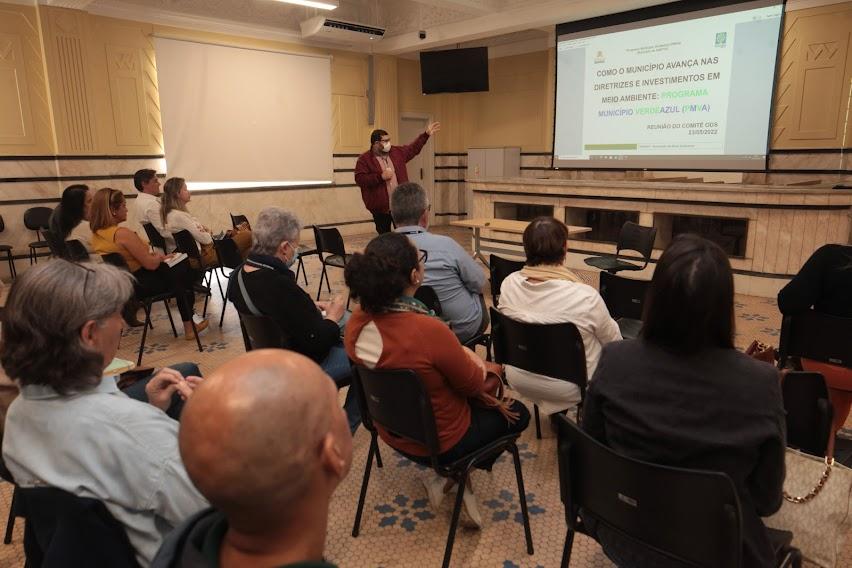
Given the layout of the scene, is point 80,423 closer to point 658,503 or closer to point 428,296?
point 658,503

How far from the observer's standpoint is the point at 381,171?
223 inches

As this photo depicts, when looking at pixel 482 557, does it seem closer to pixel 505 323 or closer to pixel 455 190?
pixel 505 323

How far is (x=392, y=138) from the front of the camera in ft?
32.0

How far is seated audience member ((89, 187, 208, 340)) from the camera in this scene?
3.69 m

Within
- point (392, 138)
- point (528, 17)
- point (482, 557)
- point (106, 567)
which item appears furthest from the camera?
point (392, 138)

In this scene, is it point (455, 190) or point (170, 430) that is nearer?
point (170, 430)

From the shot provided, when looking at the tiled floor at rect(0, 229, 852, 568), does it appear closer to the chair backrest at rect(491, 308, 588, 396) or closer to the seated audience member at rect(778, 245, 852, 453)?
the chair backrest at rect(491, 308, 588, 396)

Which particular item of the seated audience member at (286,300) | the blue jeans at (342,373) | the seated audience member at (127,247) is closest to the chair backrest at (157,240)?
the seated audience member at (127,247)

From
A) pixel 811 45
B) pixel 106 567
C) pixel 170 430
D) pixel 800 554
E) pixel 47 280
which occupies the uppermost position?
pixel 811 45

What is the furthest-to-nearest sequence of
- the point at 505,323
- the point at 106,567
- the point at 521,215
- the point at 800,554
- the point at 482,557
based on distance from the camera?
the point at 521,215 < the point at 505,323 < the point at 482,557 < the point at 800,554 < the point at 106,567

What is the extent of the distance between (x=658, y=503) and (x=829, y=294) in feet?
5.17

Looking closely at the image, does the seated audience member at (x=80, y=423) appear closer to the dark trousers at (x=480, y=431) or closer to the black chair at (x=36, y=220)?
the dark trousers at (x=480, y=431)

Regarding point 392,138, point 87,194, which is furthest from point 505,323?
point 392,138

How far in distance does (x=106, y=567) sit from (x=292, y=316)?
53.1 inches
